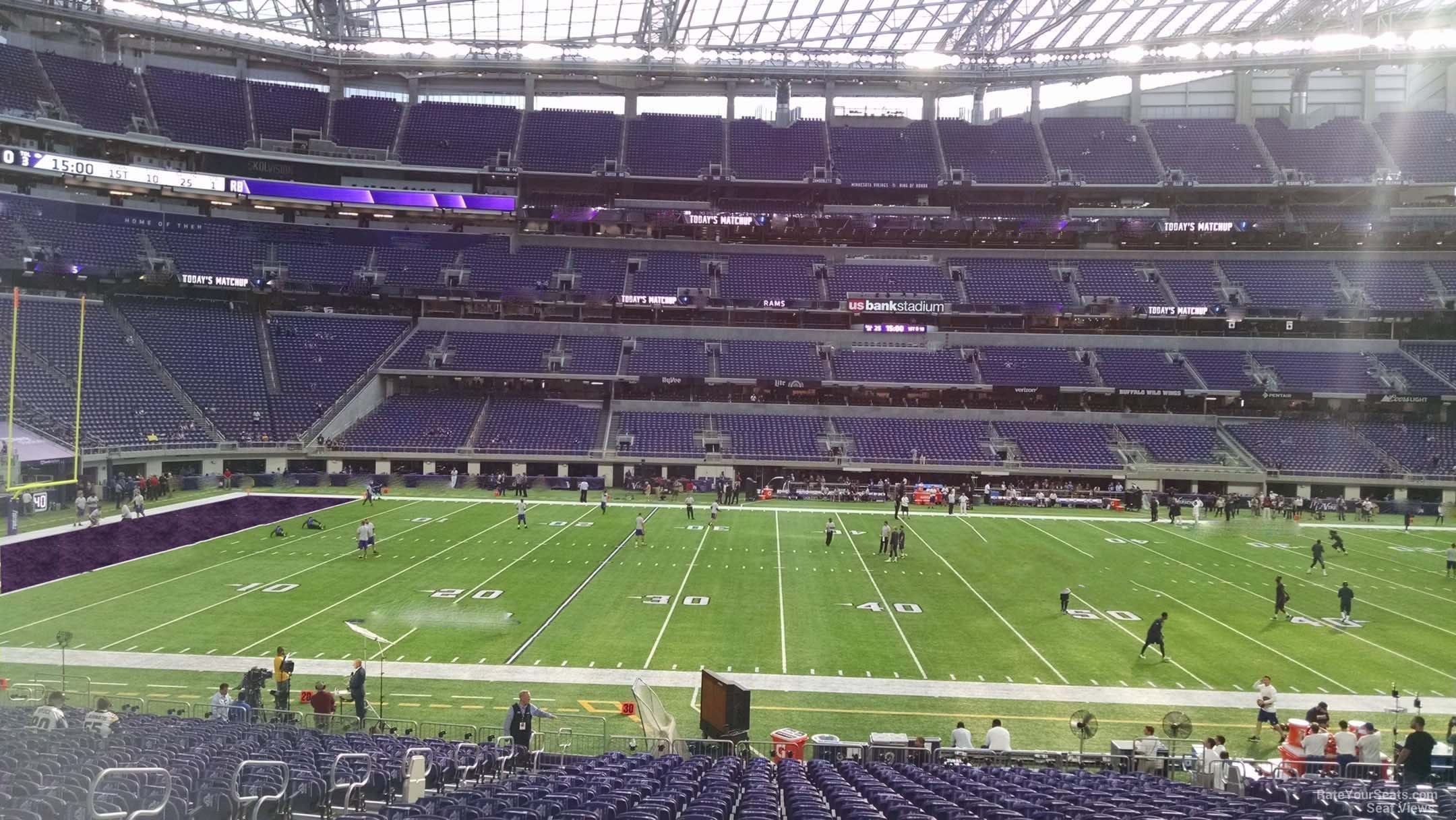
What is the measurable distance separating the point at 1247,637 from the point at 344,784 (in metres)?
20.9

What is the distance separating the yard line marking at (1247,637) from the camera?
61.6 ft

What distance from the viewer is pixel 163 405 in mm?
44719

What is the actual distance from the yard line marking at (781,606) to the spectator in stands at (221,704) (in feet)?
32.9

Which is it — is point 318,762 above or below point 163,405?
below

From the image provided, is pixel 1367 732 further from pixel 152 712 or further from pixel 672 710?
pixel 152 712

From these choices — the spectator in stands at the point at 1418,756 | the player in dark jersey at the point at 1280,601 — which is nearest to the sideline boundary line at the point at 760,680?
the spectator in stands at the point at 1418,756

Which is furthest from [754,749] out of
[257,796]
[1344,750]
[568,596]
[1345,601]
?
[1345,601]

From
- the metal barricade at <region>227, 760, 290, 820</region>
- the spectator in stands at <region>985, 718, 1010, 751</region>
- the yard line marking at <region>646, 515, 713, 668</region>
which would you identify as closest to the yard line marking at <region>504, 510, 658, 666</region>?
the yard line marking at <region>646, 515, 713, 668</region>

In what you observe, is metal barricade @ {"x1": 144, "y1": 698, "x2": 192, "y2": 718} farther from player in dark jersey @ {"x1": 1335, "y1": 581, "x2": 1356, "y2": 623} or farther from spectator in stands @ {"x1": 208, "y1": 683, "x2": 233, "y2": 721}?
player in dark jersey @ {"x1": 1335, "y1": 581, "x2": 1356, "y2": 623}

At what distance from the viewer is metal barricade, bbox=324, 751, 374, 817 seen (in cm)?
905

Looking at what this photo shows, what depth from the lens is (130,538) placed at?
29859 mm

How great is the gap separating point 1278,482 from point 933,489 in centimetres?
1959

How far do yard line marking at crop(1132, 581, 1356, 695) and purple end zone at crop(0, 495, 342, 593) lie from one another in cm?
3069

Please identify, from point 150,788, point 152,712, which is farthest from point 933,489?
point 150,788
